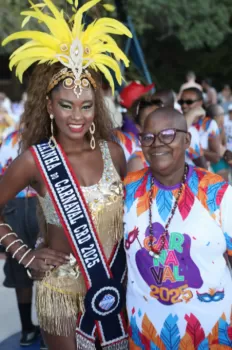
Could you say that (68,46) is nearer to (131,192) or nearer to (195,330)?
(131,192)

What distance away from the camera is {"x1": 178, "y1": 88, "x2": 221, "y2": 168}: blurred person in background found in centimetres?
665

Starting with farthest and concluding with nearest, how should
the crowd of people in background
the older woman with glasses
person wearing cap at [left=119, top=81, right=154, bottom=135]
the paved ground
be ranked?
person wearing cap at [left=119, top=81, right=154, bottom=135] < the paved ground < the crowd of people in background < the older woman with glasses

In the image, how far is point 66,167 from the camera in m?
2.92

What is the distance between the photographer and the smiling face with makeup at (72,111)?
9.35ft

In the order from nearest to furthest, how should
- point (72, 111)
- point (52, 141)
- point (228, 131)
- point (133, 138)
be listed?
1. point (72, 111)
2. point (52, 141)
3. point (133, 138)
4. point (228, 131)

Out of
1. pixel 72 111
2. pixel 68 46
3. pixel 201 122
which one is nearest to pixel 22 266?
pixel 72 111

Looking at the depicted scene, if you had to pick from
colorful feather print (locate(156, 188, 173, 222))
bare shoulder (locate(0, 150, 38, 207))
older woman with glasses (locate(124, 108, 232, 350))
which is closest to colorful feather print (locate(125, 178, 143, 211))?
older woman with glasses (locate(124, 108, 232, 350))

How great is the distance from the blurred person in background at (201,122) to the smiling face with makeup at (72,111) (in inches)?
148

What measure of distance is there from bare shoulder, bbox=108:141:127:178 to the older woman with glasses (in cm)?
44

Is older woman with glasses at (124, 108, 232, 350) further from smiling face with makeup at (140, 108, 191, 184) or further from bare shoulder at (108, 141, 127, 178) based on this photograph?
bare shoulder at (108, 141, 127, 178)

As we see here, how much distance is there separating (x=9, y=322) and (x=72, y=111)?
2.76 m

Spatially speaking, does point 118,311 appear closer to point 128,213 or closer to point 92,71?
point 128,213

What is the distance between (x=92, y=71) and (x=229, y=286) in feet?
3.74

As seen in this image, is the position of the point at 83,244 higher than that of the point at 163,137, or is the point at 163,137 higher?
the point at 163,137
